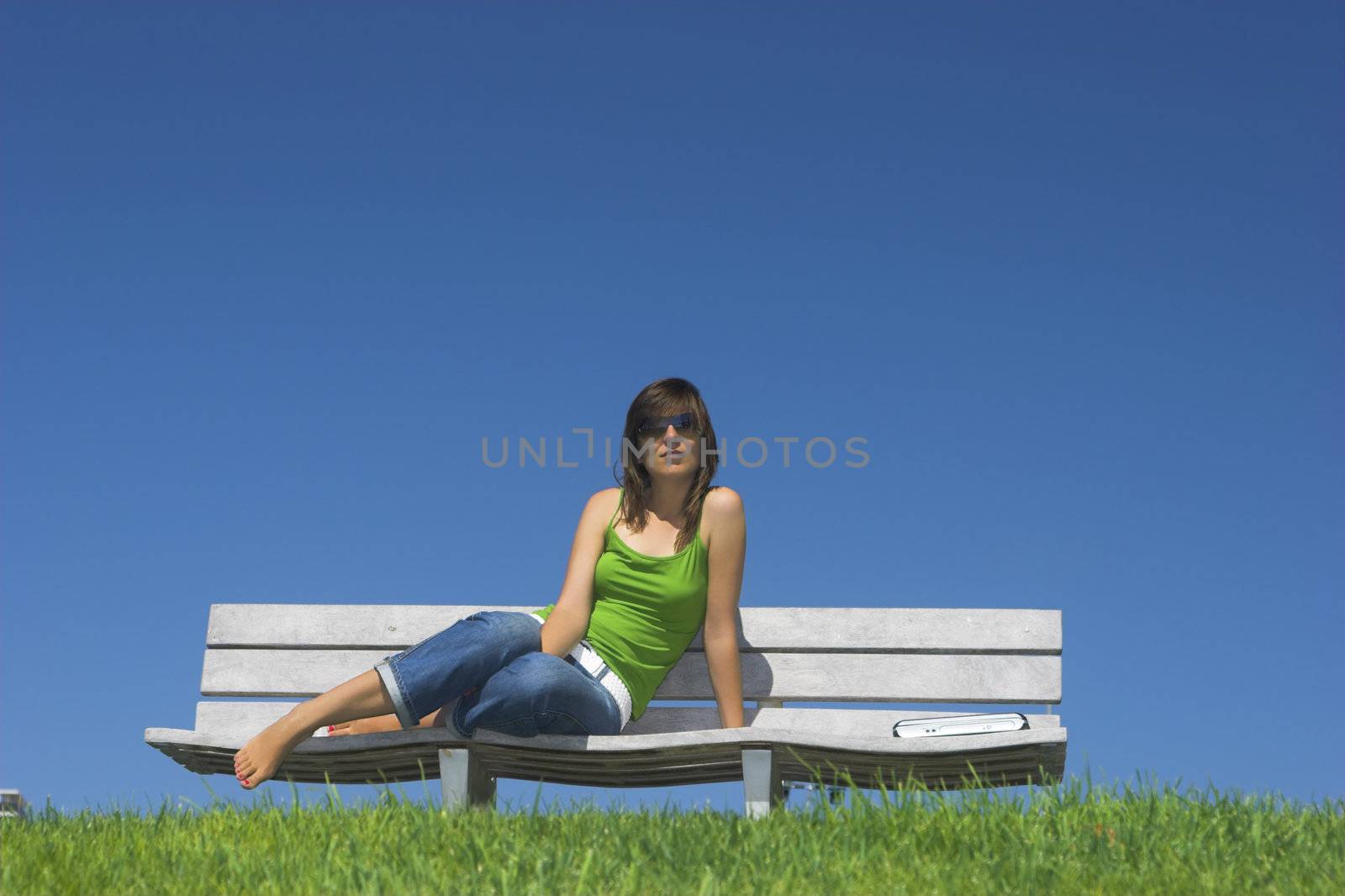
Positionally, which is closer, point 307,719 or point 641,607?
point 307,719

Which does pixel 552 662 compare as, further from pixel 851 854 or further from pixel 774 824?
pixel 851 854

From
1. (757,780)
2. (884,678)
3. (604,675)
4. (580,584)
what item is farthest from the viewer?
(884,678)

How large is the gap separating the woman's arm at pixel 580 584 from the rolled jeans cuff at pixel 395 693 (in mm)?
572

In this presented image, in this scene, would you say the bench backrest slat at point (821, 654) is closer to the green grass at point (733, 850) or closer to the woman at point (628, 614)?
the woman at point (628, 614)

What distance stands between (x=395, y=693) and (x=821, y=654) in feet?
6.38

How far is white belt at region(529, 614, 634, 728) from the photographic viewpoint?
4.84 metres

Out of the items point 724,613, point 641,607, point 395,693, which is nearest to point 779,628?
point 724,613

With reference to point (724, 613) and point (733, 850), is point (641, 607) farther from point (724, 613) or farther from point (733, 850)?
point (733, 850)

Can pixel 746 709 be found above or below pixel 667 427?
below

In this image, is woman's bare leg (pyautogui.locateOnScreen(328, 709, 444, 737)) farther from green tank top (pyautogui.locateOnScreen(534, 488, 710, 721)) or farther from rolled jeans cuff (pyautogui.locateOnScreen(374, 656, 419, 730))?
green tank top (pyautogui.locateOnScreen(534, 488, 710, 721))

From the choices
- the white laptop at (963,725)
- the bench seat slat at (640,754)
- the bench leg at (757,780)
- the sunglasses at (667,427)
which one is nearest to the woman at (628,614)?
the sunglasses at (667,427)

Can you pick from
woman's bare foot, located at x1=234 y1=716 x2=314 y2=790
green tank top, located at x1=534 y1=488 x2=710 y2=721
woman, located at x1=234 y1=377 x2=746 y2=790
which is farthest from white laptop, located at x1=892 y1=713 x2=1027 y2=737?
woman's bare foot, located at x1=234 y1=716 x2=314 y2=790

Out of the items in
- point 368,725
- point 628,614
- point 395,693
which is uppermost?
point 628,614

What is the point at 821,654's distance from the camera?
215 inches
